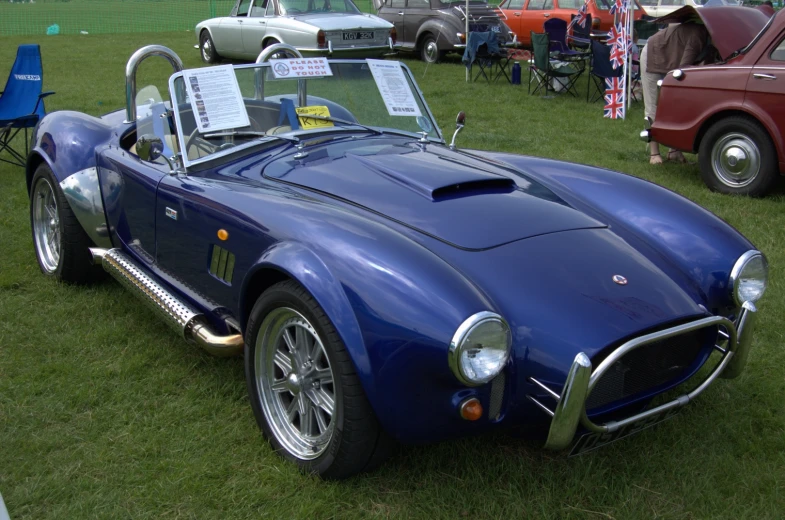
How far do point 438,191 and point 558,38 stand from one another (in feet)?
33.6

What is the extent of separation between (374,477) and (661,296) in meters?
1.23

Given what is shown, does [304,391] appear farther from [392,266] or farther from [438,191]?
[438,191]

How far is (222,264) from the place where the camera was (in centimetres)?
318

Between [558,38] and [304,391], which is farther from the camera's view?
[558,38]

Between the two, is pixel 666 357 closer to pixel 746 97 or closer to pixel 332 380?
pixel 332 380

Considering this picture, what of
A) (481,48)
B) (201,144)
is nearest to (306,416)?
(201,144)

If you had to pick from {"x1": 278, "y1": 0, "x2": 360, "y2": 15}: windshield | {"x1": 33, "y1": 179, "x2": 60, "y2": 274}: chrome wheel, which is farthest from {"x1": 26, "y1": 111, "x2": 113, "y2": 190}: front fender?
{"x1": 278, "y1": 0, "x2": 360, "y2": 15}: windshield

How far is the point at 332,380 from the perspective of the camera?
2.65 m

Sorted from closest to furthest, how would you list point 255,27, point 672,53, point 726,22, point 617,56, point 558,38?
point 726,22 < point 672,53 < point 617,56 < point 558,38 < point 255,27

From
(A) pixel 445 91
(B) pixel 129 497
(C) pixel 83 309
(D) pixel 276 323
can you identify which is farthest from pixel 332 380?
(A) pixel 445 91

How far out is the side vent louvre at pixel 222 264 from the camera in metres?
3.12

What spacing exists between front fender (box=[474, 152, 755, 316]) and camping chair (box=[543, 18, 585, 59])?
898cm

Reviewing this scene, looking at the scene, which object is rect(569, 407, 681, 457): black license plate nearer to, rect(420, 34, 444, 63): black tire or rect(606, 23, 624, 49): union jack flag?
rect(606, 23, 624, 49): union jack flag

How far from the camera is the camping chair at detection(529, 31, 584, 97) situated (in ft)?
38.1
